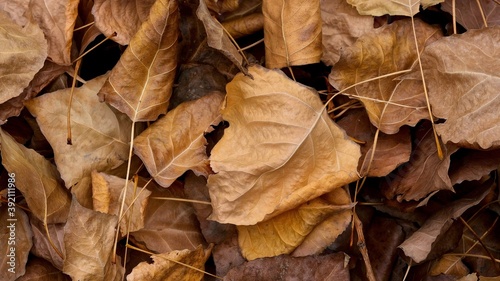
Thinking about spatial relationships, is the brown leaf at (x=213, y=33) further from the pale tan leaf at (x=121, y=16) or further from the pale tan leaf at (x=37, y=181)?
the pale tan leaf at (x=37, y=181)

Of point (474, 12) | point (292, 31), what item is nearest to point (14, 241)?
point (292, 31)

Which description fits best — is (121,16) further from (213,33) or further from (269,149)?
(269,149)

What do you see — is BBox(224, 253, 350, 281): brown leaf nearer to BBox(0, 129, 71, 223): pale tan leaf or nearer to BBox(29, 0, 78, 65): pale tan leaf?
BBox(0, 129, 71, 223): pale tan leaf

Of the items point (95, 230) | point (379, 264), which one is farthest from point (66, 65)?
point (379, 264)

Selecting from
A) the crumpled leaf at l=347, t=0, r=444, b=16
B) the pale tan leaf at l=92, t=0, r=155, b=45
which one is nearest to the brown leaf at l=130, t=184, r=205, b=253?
the pale tan leaf at l=92, t=0, r=155, b=45

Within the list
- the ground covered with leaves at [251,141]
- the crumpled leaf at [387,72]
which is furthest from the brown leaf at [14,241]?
the crumpled leaf at [387,72]

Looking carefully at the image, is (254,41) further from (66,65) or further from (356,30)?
(66,65)
